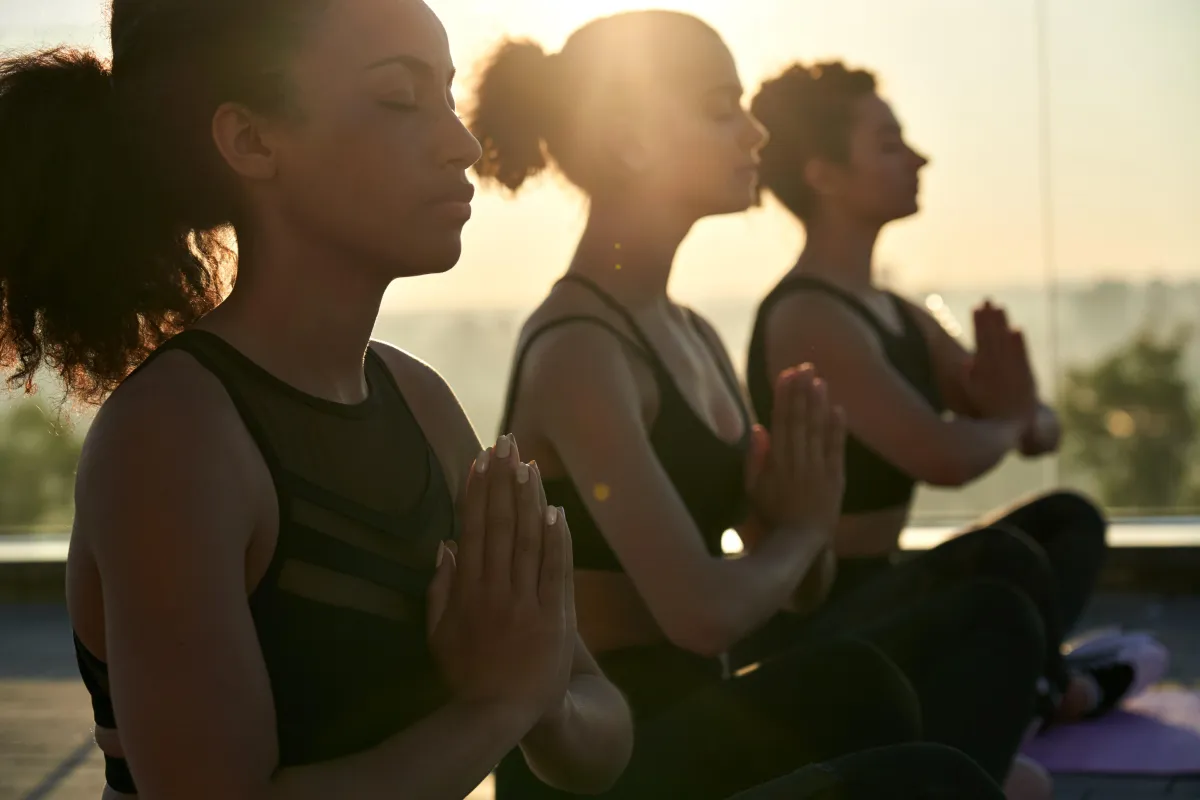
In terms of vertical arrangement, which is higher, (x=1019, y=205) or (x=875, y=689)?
(x=875, y=689)

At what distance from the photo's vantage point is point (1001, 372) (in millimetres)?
3068

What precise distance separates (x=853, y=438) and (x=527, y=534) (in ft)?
5.80

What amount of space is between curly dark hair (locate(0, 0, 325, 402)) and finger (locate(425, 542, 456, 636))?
0.37 m

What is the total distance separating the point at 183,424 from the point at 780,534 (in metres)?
1.04

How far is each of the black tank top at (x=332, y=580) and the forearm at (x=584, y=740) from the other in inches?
5.5

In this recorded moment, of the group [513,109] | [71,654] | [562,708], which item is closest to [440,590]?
[562,708]

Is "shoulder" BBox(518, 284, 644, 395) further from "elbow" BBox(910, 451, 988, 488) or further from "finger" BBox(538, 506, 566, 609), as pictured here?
"elbow" BBox(910, 451, 988, 488)

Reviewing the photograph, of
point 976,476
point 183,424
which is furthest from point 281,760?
point 976,476

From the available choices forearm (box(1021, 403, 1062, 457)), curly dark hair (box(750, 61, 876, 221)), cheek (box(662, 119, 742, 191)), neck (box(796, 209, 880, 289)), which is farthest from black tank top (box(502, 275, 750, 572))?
forearm (box(1021, 403, 1062, 457))

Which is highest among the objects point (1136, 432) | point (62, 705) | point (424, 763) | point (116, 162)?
point (116, 162)

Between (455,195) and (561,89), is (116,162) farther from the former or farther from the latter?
(561,89)

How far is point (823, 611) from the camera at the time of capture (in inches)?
101

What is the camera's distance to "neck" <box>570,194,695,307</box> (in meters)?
2.18

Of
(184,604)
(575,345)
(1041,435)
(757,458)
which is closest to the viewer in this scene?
(184,604)
